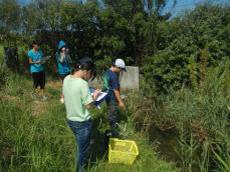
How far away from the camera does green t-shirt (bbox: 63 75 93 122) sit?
495 centimetres

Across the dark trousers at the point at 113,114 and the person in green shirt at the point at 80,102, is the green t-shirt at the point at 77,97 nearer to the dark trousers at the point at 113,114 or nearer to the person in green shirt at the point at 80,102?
the person in green shirt at the point at 80,102

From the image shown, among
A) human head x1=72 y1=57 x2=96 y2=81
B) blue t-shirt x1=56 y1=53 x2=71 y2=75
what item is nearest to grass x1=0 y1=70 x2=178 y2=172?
human head x1=72 y1=57 x2=96 y2=81

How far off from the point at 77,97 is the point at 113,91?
175 cm

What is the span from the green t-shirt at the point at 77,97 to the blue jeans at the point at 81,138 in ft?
0.23

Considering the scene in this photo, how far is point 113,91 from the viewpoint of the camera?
6.68 m

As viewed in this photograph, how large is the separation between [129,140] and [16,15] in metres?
10.9

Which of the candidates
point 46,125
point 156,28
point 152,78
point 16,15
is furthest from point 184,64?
point 16,15

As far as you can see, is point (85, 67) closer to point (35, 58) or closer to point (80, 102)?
point (80, 102)

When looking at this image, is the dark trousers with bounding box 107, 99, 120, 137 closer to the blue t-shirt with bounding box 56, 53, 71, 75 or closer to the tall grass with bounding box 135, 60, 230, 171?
the tall grass with bounding box 135, 60, 230, 171

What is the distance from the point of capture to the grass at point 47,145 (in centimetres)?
505

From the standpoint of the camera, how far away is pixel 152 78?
35.6 feet

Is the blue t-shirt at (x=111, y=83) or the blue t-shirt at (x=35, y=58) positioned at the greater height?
the blue t-shirt at (x=35, y=58)

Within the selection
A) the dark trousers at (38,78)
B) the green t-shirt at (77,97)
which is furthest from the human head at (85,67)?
the dark trousers at (38,78)

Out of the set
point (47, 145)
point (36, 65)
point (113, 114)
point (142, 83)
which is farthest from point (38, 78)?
point (47, 145)
